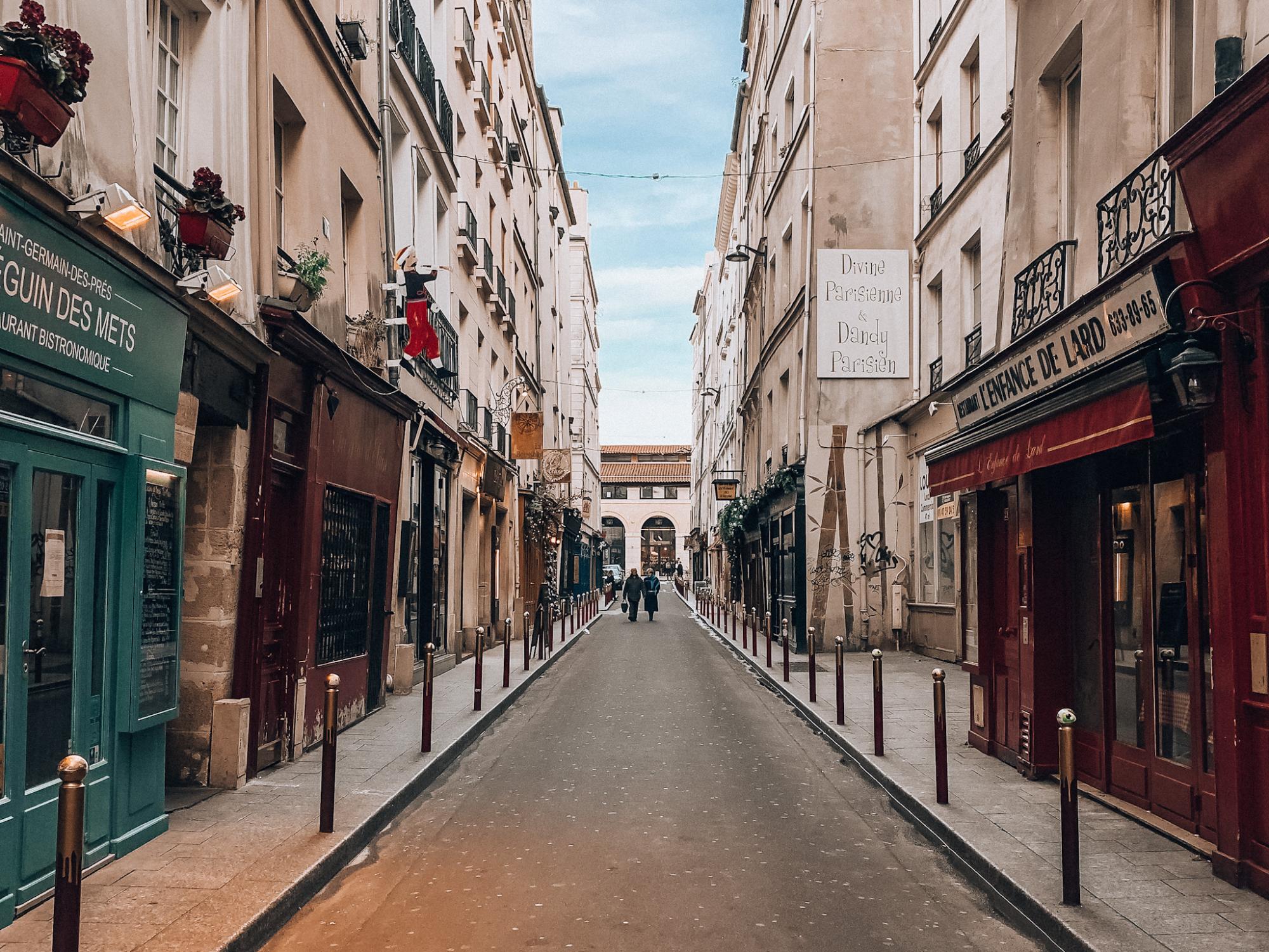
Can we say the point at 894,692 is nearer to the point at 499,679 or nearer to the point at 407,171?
the point at 499,679

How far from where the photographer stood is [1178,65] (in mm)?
7906

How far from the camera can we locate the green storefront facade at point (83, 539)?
533cm

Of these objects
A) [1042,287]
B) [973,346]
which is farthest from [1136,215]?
[973,346]

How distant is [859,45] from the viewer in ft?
73.8

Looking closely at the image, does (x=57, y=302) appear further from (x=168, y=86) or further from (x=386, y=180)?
(x=386, y=180)

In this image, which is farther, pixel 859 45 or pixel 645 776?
pixel 859 45

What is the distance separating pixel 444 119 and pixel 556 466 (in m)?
13.2

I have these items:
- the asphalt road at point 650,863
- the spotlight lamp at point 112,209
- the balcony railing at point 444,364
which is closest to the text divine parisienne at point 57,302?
the spotlight lamp at point 112,209

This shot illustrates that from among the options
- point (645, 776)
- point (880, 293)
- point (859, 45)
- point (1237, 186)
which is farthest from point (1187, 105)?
point (859, 45)

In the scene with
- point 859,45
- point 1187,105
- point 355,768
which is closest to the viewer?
point 1187,105

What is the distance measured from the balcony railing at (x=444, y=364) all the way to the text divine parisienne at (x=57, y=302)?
1024 centimetres

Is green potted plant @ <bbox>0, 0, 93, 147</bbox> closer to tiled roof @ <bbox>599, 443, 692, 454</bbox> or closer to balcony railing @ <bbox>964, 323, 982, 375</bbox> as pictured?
balcony railing @ <bbox>964, 323, 982, 375</bbox>

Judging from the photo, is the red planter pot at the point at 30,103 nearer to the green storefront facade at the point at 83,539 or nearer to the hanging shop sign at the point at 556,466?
the green storefront facade at the point at 83,539

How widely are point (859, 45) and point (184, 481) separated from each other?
1904 centimetres
